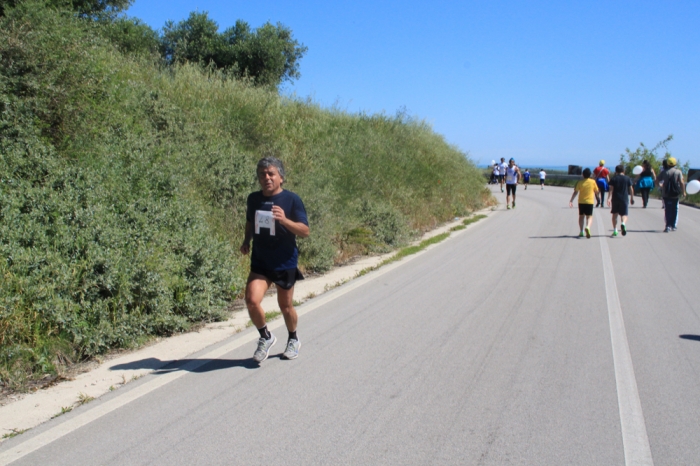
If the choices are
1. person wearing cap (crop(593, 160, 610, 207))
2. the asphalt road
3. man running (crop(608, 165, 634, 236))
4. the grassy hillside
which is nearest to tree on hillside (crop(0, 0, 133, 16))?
the grassy hillside

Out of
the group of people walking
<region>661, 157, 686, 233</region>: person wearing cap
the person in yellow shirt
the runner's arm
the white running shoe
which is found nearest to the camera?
the runner's arm

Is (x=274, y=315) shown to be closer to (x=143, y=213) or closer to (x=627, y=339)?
(x=143, y=213)

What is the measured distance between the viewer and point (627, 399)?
5398 mm

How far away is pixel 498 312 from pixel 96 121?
6.53 metres

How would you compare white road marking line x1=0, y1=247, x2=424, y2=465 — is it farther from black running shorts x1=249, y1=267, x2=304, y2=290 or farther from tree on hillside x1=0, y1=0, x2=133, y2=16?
tree on hillside x1=0, y1=0, x2=133, y2=16

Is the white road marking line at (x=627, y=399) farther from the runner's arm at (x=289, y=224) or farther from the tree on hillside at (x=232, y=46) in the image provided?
the tree on hillside at (x=232, y=46)

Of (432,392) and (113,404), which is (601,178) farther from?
(113,404)

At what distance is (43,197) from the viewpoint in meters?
7.23

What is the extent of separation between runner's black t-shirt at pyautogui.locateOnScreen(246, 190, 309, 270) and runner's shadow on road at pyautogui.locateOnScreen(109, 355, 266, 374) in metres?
0.96

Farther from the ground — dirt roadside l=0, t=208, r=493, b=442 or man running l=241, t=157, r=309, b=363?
man running l=241, t=157, r=309, b=363

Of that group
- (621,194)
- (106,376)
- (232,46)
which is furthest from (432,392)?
(232,46)

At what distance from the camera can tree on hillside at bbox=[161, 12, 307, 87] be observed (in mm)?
25594

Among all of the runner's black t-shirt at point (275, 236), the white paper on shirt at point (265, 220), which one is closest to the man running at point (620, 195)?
the runner's black t-shirt at point (275, 236)

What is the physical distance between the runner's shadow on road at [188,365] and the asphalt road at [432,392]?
0.09 feet
